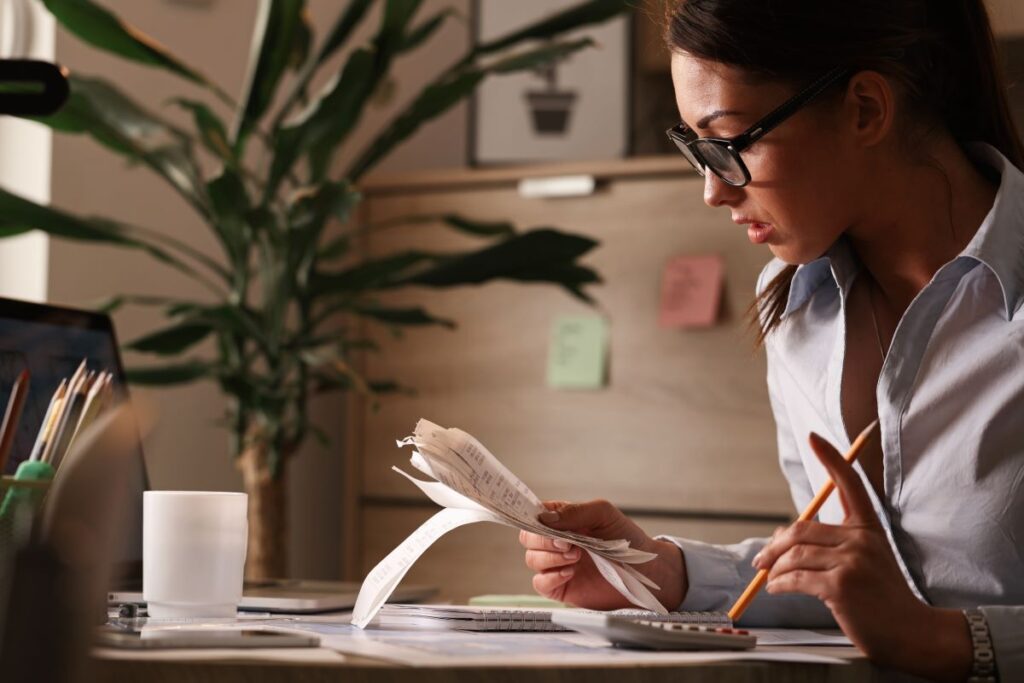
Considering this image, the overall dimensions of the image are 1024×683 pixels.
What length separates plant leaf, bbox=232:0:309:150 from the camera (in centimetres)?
196

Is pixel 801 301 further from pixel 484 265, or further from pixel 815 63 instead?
pixel 484 265

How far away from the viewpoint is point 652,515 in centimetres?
223

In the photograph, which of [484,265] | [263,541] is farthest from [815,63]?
[263,541]

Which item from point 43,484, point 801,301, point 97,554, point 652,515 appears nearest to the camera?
point 97,554

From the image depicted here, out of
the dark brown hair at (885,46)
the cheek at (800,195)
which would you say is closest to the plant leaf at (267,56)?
the dark brown hair at (885,46)

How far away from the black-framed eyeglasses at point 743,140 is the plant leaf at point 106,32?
1.00m

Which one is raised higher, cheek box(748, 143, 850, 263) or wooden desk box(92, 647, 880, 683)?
cheek box(748, 143, 850, 263)

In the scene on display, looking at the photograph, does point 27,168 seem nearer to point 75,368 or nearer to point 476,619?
point 75,368

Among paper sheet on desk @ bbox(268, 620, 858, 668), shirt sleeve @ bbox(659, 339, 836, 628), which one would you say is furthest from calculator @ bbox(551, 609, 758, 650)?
shirt sleeve @ bbox(659, 339, 836, 628)

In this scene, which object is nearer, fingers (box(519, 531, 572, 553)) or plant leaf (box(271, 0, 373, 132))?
fingers (box(519, 531, 572, 553))

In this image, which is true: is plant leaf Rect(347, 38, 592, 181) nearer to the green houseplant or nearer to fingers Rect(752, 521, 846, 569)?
the green houseplant

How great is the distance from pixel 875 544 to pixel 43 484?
0.48 meters

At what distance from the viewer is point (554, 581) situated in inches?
42.0

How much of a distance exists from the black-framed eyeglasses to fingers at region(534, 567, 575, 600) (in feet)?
1.10
